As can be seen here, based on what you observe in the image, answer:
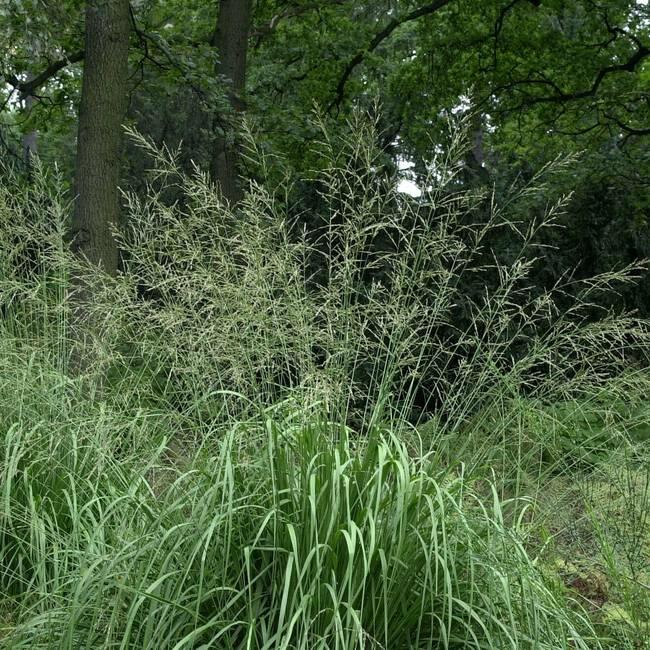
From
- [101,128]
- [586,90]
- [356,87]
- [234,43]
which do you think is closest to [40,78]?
[234,43]

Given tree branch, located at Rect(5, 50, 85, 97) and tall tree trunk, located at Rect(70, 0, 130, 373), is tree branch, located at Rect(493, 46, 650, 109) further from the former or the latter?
tall tree trunk, located at Rect(70, 0, 130, 373)

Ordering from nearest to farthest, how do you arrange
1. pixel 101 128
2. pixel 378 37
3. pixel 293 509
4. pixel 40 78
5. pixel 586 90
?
1. pixel 293 509
2. pixel 101 128
3. pixel 40 78
4. pixel 586 90
5. pixel 378 37

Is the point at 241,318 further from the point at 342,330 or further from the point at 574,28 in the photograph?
the point at 574,28

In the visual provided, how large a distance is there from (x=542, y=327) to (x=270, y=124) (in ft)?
11.9

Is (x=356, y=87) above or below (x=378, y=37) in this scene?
below

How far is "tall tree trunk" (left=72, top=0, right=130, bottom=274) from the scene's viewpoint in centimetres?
656

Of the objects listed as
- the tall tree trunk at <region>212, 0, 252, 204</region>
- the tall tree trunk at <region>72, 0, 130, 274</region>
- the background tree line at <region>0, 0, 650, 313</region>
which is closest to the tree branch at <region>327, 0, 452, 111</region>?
the background tree line at <region>0, 0, 650, 313</region>

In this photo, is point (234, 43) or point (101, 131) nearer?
point (101, 131)

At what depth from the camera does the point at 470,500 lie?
3.15 meters

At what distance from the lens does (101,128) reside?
6.62 metres

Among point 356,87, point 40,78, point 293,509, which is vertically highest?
point 356,87

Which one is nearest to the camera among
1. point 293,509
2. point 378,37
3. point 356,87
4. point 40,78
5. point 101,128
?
point 293,509

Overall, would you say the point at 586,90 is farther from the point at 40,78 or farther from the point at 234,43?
the point at 40,78

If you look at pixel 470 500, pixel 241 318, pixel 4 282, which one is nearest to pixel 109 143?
pixel 4 282
